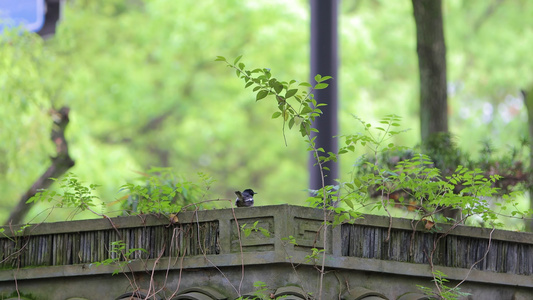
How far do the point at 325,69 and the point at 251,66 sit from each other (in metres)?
13.7

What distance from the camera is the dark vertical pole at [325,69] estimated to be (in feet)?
21.3

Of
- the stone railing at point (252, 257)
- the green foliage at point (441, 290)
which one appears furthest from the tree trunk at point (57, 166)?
the green foliage at point (441, 290)

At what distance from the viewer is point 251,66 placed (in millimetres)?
20453

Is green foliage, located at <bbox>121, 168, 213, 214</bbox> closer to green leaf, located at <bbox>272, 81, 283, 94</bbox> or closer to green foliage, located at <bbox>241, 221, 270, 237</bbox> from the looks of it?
green foliage, located at <bbox>241, 221, 270, 237</bbox>

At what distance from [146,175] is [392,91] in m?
15.9

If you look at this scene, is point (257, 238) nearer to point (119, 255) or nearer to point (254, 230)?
point (254, 230)

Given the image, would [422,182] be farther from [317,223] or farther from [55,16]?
[55,16]

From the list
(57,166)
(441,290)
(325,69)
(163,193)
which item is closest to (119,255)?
(163,193)

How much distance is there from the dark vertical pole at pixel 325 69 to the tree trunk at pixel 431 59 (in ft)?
10.1

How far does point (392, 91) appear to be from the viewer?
22.4 metres

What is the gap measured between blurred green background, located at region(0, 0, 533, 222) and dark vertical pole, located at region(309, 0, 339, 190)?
11.9 metres

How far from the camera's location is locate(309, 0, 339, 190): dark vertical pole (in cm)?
650

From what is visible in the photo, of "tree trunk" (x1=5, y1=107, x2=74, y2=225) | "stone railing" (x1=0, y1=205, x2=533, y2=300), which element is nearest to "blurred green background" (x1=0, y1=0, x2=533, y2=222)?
"tree trunk" (x1=5, y1=107, x2=74, y2=225)

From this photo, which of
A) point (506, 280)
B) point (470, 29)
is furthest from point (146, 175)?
point (470, 29)
